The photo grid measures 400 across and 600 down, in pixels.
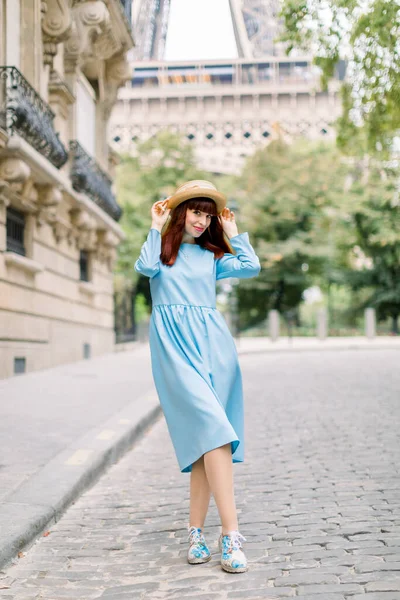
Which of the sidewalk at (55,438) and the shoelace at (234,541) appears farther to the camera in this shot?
the sidewalk at (55,438)

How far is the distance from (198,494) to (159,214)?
1301 millimetres

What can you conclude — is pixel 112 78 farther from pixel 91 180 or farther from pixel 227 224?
pixel 227 224

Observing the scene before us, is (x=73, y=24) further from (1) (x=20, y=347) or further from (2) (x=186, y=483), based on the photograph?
(2) (x=186, y=483)

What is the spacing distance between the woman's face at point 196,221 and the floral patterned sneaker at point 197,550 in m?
1.34

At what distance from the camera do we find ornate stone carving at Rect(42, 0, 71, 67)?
45.4 ft

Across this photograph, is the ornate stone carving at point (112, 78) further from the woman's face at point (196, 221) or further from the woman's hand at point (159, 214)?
the woman's face at point (196, 221)

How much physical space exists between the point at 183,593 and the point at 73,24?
13.6 metres

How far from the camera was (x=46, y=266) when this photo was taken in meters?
14.3

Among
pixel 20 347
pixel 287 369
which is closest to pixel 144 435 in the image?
pixel 20 347

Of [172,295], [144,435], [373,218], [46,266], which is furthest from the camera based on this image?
[373,218]

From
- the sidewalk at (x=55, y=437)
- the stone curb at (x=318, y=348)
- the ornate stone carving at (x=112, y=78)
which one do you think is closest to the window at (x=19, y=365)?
the sidewalk at (x=55, y=437)

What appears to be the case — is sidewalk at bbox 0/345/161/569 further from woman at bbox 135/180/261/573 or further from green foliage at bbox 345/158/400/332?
green foliage at bbox 345/158/400/332

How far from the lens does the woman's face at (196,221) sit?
343 centimetres

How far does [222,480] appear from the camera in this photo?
10.4ft
